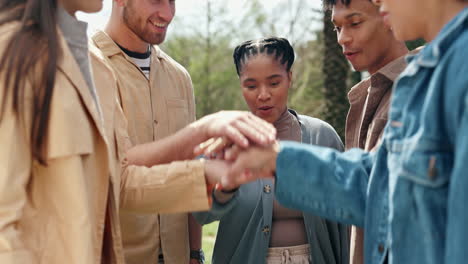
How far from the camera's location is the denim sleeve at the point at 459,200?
5.62 ft

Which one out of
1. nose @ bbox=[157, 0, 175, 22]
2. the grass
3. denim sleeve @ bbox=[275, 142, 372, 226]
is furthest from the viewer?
the grass

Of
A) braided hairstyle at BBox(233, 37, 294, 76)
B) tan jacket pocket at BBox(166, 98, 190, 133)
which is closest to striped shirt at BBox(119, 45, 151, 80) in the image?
→ tan jacket pocket at BBox(166, 98, 190, 133)

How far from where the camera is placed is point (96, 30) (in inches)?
145

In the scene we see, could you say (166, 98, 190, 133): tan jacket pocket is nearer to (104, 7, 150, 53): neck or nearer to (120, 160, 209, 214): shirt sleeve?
(104, 7, 150, 53): neck

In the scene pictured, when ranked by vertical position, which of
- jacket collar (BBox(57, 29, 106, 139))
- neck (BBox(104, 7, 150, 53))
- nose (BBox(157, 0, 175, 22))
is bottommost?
jacket collar (BBox(57, 29, 106, 139))

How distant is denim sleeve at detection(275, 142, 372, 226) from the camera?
235 cm

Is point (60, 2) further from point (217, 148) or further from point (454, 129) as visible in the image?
point (454, 129)

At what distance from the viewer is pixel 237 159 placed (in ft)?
8.97

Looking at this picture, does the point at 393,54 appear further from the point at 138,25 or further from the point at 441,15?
the point at 138,25

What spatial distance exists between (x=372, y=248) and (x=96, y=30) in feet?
7.48

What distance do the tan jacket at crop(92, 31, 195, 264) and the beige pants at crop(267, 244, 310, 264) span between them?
0.63 meters

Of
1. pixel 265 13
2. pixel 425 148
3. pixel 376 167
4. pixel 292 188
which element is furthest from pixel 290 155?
pixel 265 13

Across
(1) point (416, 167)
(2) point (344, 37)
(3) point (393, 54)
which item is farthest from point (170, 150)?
(1) point (416, 167)

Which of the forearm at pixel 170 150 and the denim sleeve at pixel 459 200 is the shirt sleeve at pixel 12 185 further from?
the denim sleeve at pixel 459 200
